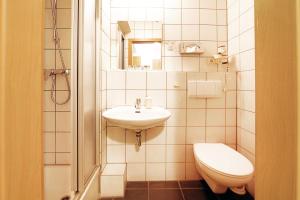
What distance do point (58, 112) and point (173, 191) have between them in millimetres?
1257

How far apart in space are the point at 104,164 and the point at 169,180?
675 mm

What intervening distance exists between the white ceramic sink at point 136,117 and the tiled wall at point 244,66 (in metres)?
0.75

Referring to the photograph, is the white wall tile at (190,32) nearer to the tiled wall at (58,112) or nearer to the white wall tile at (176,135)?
the white wall tile at (176,135)

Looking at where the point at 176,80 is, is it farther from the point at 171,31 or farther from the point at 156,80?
the point at 171,31

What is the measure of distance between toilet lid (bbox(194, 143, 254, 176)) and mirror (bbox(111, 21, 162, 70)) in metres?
0.98

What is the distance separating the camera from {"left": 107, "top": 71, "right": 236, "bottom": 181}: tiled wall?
1.96 metres

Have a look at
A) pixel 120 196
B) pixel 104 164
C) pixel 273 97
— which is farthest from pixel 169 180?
pixel 273 97

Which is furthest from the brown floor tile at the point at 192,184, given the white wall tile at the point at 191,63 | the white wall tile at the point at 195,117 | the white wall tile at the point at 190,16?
the white wall tile at the point at 190,16

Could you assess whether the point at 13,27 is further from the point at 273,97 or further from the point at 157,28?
the point at 157,28

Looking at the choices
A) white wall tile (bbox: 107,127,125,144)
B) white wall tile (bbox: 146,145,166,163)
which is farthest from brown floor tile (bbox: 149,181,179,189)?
white wall tile (bbox: 107,127,125,144)

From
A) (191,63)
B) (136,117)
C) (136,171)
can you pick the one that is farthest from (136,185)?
(191,63)

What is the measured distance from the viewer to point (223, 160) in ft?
Result: 4.79

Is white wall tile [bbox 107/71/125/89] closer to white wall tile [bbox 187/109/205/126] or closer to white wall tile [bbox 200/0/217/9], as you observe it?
white wall tile [bbox 187/109/205/126]

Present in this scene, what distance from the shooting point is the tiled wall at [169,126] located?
1.96m
